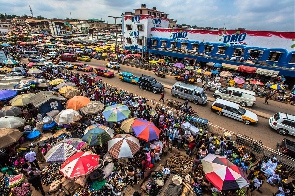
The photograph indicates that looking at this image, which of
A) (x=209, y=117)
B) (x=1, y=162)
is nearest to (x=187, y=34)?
(x=209, y=117)

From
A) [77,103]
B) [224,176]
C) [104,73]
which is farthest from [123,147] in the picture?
[104,73]

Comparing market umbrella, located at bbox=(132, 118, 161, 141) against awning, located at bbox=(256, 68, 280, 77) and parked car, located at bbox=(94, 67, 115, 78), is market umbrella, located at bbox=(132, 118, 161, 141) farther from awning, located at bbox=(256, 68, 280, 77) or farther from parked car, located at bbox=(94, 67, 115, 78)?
awning, located at bbox=(256, 68, 280, 77)

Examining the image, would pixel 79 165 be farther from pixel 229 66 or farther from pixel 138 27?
pixel 138 27

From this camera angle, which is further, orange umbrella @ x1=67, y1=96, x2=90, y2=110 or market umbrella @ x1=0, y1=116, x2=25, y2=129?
orange umbrella @ x1=67, y1=96, x2=90, y2=110

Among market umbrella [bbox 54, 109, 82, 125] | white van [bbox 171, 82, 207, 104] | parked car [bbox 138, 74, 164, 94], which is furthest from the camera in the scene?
parked car [bbox 138, 74, 164, 94]

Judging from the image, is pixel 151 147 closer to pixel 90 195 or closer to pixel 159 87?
pixel 90 195

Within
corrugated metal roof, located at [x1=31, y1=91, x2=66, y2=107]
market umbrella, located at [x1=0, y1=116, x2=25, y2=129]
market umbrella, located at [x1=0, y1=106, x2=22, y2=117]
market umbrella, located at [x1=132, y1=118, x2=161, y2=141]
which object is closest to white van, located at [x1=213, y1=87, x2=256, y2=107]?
market umbrella, located at [x1=132, y1=118, x2=161, y2=141]

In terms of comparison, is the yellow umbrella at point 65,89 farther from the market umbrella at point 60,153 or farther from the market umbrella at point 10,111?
the market umbrella at point 60,153

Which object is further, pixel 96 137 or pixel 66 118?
pixel 66 118
